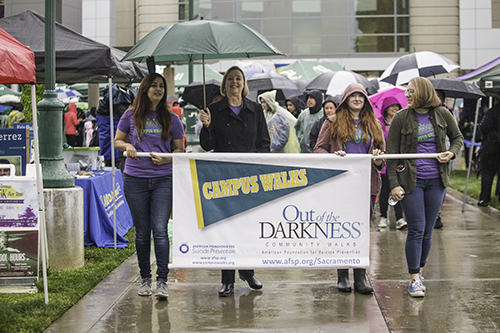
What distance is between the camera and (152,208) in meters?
5.45

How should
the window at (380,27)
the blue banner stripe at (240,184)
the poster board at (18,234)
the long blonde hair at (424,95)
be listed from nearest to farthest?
1. the blue banner stripe at (240,184)
2. the long blonde hair at (424,95)
3. the poster board at (18,234)
4. the window at (380,27)

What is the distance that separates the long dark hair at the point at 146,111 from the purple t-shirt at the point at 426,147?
225cm

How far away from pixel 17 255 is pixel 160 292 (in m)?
1.36

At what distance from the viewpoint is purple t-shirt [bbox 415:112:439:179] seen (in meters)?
5.38

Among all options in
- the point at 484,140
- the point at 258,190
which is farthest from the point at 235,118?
the point at 484,140

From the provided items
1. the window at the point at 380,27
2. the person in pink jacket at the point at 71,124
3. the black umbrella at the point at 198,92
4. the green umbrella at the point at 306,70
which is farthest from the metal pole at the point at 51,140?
the window at the point at 380,27

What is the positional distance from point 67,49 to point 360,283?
14.2 ft

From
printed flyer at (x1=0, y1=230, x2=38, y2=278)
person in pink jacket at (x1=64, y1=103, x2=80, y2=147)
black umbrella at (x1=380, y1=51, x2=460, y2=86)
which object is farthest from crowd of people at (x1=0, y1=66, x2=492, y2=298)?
person in pink jacket at (x1=64, y1=103, x2=80, y2=147)

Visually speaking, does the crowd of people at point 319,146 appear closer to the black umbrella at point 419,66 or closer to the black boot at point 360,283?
the black boot at point 360,283

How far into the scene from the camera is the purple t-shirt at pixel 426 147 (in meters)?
5.38

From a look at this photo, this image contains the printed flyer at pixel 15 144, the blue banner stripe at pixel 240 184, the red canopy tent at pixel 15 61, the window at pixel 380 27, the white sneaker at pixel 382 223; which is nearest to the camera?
the red canopy tent at pixel 15 61

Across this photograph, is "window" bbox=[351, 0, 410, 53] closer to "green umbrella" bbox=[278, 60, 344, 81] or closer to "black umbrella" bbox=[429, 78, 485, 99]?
"green umbrella" bbox=[278, 60, 344, 81]

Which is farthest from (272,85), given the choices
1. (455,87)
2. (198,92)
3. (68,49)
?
(68,49)

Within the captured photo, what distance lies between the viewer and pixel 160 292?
17.7 feet
